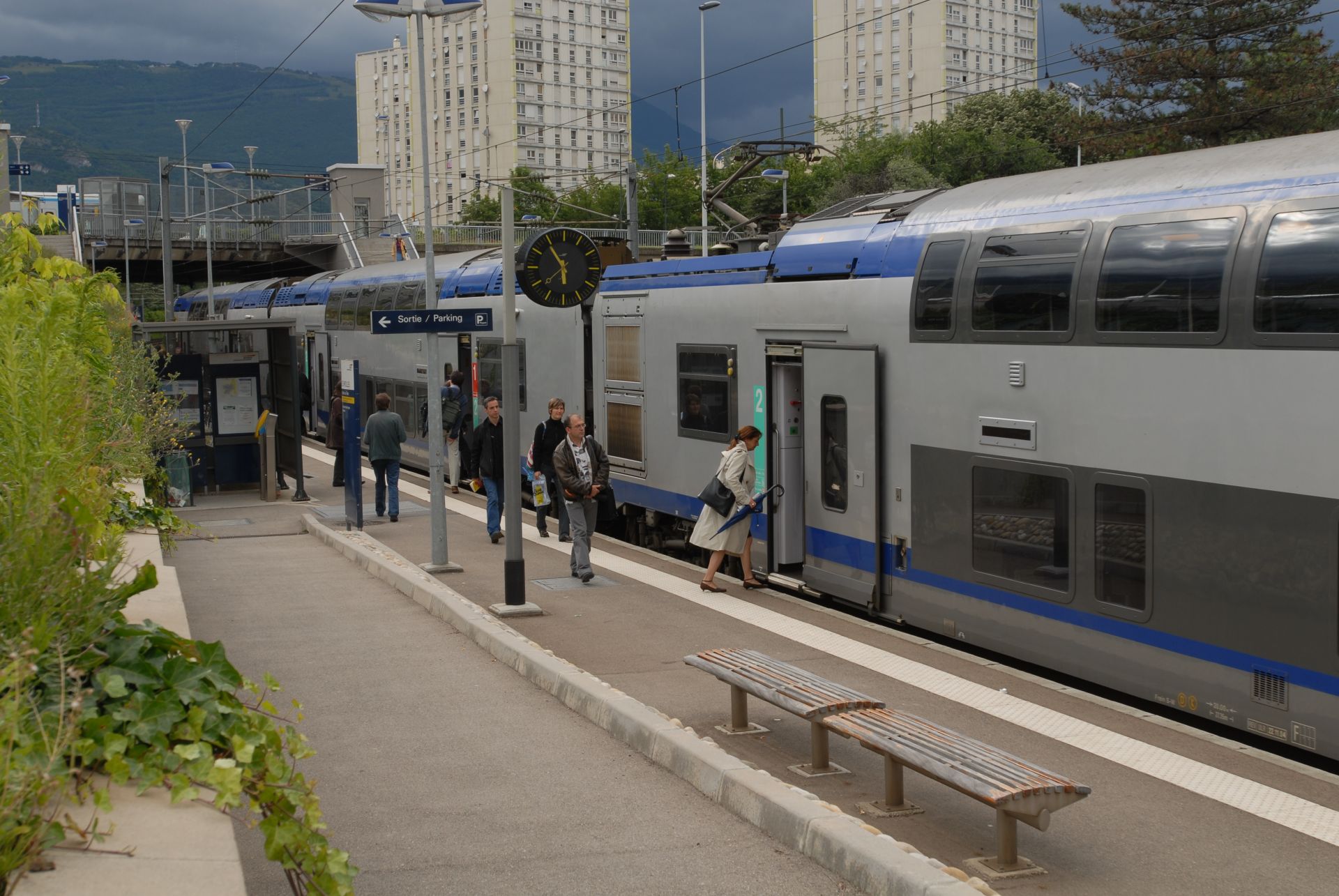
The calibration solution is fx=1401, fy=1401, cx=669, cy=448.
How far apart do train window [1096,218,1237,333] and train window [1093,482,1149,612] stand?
1.07m

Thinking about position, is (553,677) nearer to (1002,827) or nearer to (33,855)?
(1002,827)

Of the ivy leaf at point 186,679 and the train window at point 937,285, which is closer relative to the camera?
the ivy leaf at point 186,679

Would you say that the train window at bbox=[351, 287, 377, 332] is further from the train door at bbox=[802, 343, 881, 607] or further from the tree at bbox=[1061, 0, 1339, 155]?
the tree at bbox=[1061, 0, 1339, 155]

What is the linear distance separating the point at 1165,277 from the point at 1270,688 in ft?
8.27

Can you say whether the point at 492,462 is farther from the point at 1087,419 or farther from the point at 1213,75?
→ the point at 1213,75

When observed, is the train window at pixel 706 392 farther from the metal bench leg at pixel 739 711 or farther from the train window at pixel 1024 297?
the metal bench leg at pixel 739 711

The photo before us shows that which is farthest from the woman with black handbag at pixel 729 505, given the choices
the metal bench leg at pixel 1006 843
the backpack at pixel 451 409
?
the backpack at pixel 451 409

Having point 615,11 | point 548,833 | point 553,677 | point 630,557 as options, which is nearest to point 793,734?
point 553,677

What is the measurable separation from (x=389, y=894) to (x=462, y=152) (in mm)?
140722

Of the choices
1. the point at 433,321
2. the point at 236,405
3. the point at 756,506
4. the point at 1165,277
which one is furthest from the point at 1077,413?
the point at 236,405

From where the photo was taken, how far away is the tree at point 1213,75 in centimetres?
4278

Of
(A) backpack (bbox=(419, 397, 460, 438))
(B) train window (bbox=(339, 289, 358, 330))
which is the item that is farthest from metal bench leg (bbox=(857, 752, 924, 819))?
(B) train window (bbox=(339, 289, 358, 330))

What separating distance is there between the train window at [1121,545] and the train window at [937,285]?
6.65ft

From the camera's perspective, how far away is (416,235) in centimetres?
7300
